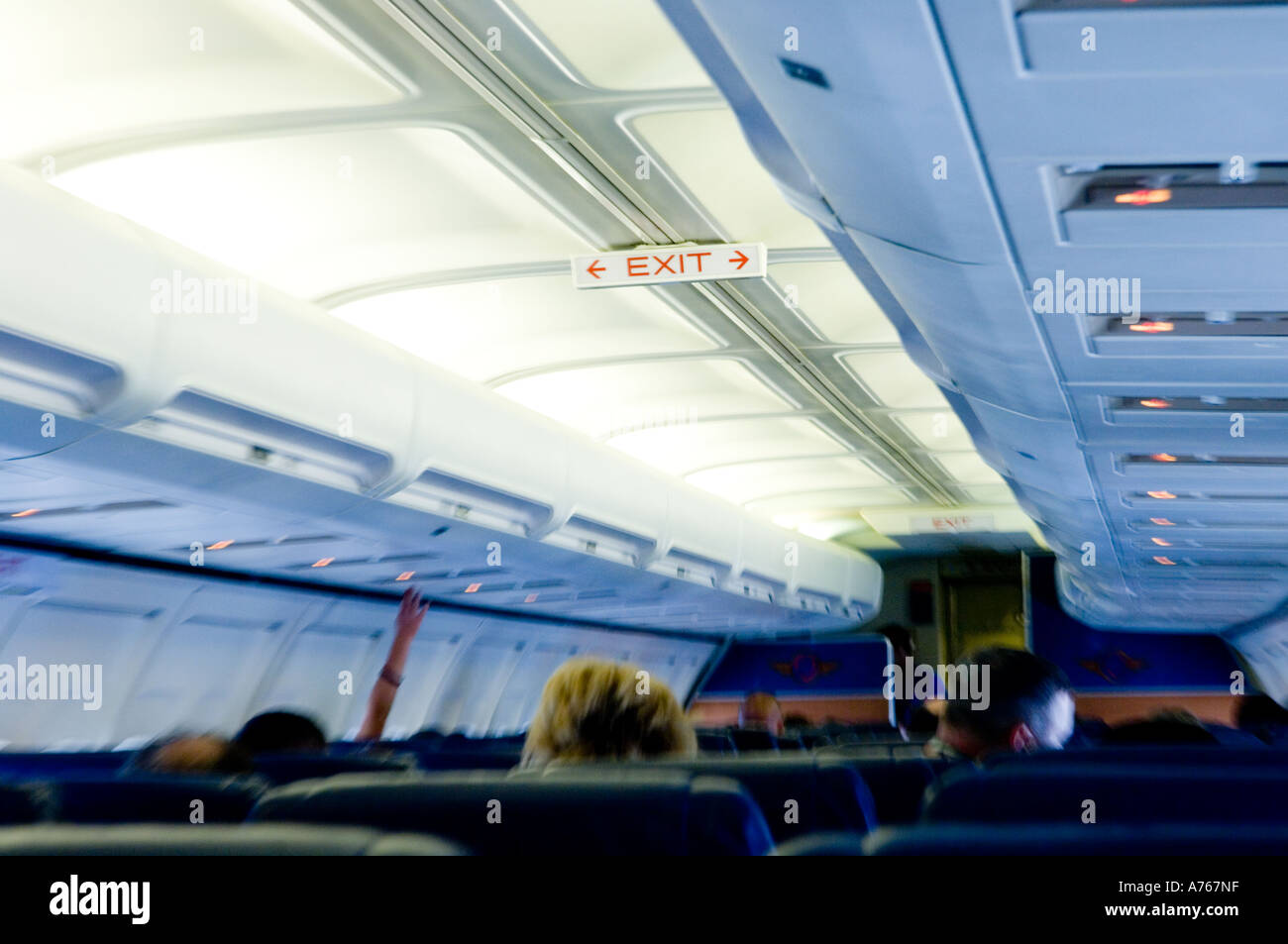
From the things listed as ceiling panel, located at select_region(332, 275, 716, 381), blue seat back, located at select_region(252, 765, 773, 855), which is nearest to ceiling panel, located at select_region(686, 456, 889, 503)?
ceiling panel, located at select_region(332, 275, 716, 381)

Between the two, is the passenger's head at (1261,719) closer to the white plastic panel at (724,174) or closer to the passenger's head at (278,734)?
the white plastic panel at (724,174)

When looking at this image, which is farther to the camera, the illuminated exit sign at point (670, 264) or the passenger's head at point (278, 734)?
the illuminated exit sign at point (670, 264)

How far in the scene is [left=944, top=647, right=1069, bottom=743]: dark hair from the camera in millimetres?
4090

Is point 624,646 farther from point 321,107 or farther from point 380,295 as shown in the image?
point 321,107

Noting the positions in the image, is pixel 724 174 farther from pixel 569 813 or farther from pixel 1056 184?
pixel 569 813

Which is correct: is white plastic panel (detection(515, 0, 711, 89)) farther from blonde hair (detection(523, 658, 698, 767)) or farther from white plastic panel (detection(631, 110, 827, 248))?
blonde hair (detection(523, 658, 698, 767))

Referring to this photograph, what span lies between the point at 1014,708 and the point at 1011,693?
5 cm

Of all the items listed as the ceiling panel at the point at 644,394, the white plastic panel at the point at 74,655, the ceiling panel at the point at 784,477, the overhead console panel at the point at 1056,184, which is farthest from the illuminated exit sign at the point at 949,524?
the overhead console panel at the point at 1056,184

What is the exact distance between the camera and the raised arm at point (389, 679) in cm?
459

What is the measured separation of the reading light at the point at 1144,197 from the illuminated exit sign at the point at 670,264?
9.21 ft

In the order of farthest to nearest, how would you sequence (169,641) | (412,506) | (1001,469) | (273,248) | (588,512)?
1. (169,641)
2. (588,512)
3. (1001,469)
4. (412,506)
5. (273,248)

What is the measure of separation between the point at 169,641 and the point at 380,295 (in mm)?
3599
